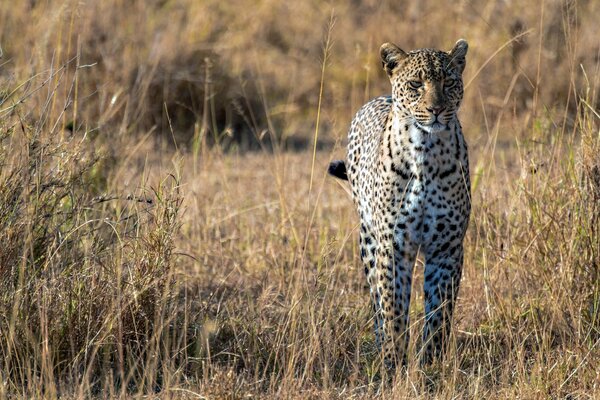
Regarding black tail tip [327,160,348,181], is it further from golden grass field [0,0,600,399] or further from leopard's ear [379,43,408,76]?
leopard's ear [379,43,408,76]

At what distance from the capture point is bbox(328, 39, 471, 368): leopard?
4.88m

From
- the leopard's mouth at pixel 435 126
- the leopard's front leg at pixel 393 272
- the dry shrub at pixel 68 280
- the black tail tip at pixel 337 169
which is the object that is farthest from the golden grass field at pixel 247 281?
the leopard's mouth at pixel 435 126

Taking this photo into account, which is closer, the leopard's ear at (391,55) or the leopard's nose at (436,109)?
the leopard's nose at (436,109)

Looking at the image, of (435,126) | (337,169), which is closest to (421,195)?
(435,126)

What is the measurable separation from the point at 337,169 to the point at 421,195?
115cm

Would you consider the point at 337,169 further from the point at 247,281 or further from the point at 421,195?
the point at 421,195

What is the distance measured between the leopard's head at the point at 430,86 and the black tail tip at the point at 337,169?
100 centimetres

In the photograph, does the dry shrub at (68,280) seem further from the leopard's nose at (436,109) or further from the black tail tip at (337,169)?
the black tail tip at (337,169)

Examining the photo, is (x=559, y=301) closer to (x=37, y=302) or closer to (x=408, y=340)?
(x=408, y=340)

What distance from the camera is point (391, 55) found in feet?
16.8

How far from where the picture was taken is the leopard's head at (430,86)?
4.79 metres

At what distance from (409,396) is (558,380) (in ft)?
2.06

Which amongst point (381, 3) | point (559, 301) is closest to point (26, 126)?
point (559, 301)

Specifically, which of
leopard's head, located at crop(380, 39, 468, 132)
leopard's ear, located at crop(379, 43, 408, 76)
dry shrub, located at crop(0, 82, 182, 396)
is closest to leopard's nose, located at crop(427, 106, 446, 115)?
leopard's head, located at crop(380, 39, 468, 132)
